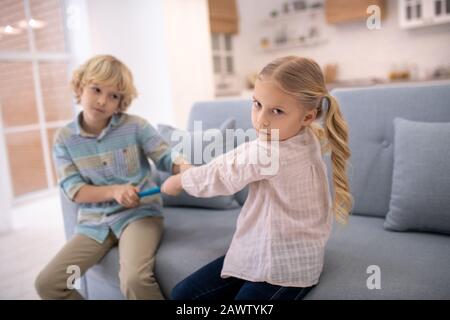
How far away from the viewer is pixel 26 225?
2.73 m

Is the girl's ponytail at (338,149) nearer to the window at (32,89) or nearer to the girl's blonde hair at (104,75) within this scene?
the girl's blonde hair at (104,75)

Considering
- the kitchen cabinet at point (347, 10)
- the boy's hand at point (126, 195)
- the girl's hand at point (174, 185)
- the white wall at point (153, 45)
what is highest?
the kitchen cabinet at point (347, 10)

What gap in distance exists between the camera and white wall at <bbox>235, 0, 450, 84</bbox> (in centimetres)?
405

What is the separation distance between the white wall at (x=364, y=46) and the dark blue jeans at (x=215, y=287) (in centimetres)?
382

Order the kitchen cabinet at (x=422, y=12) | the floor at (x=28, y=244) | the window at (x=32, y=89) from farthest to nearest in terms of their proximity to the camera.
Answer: the kitchen cabinet at (x=422, y=12) < the window at (x=32, y=89) < the floor at (x=28, y=244)

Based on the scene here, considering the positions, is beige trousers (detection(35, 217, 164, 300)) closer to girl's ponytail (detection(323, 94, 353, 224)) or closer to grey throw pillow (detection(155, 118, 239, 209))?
grey throw pillow (detection(155, 118, 239, 209))

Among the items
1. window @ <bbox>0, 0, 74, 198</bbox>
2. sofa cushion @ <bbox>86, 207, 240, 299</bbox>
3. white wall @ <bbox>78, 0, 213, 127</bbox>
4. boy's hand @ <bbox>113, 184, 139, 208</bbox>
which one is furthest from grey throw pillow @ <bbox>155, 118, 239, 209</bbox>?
window @ <bbox>0, 0, 74, 198</bbox>

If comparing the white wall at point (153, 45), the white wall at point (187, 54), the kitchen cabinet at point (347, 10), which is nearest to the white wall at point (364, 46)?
the kitchen cabinet at point (347, 10)

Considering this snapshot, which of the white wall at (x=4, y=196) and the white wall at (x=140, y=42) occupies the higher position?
the white wall at (x=140, y=42)

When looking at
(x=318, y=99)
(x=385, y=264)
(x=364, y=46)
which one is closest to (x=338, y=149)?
(x=318, y=99)

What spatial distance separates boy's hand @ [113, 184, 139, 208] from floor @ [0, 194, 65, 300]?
79cm

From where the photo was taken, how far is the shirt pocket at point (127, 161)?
1385mm

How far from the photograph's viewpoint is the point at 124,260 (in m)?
1.23
